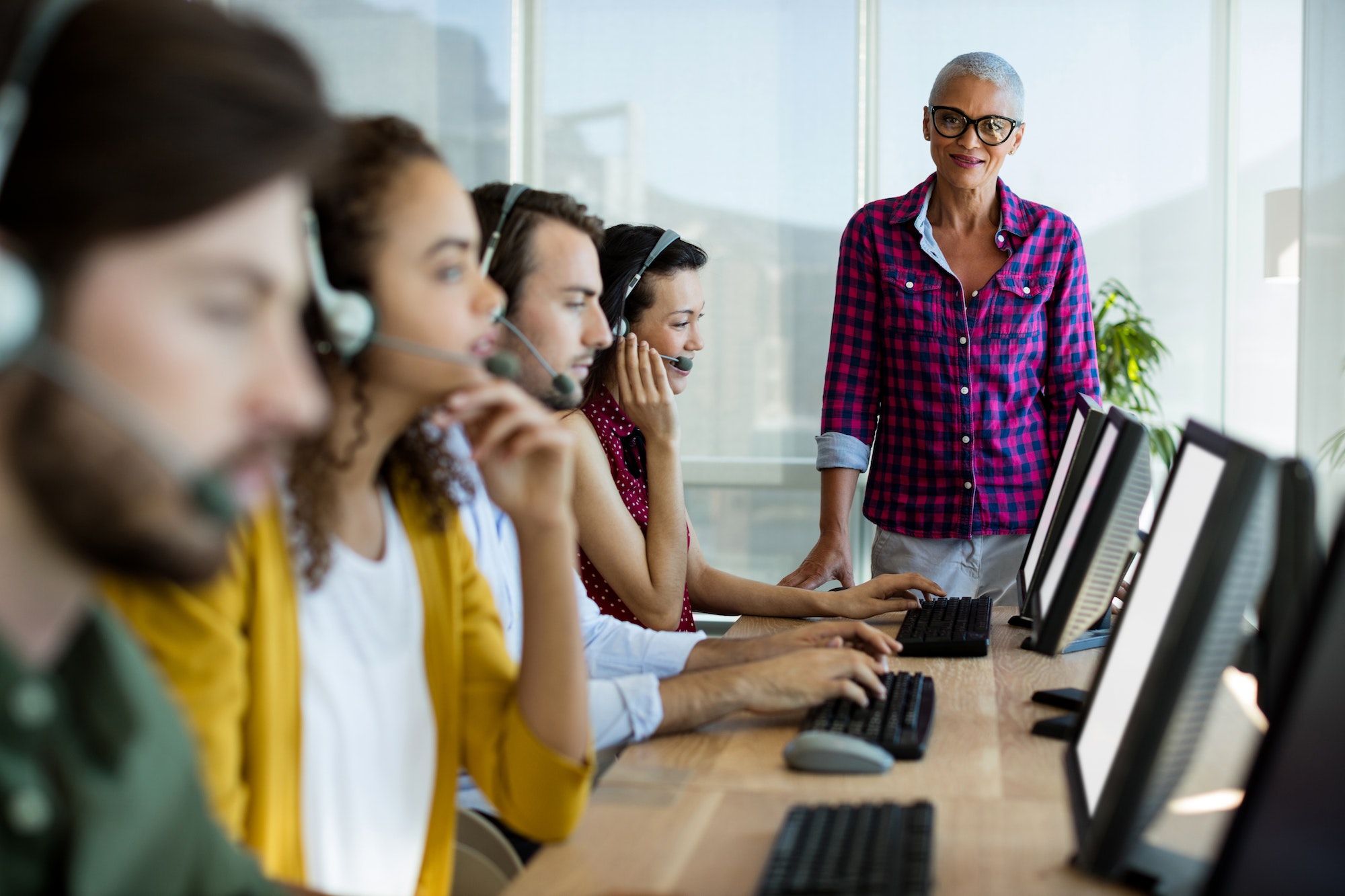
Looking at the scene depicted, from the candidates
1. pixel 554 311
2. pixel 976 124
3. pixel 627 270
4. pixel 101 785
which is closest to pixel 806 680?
pixel 554 311

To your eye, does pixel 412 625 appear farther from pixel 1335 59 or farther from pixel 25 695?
pixel 1335 59

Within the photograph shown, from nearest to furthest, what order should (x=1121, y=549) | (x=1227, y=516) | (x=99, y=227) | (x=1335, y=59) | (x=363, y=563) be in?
1. (x=99, y=227)
2. (x=1227, y=516)
3. (x=363, y=563)
4. (x=1121, y=549)
5. (x=1335, y=59)

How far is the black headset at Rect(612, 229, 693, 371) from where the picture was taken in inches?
88.5

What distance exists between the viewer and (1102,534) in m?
1.40

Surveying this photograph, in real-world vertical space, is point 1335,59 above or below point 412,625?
above

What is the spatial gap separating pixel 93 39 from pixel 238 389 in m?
0.20

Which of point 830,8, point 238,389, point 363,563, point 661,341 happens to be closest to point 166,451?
point 238,389

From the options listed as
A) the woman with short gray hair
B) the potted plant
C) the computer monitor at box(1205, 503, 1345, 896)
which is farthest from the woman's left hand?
the potted plant

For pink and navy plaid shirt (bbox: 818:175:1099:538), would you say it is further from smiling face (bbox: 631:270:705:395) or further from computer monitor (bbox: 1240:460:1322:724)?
computer monitor (bbox: 1240:460:1322:724)

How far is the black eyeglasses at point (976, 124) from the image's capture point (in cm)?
255

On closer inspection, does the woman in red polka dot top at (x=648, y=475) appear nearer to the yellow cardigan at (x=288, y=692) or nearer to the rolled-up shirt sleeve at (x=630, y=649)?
the rolled-up shirt sleeve at (x=630, y=649)

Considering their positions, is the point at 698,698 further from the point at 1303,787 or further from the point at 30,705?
the point at 30,705

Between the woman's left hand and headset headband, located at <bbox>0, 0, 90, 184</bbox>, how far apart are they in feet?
2.00

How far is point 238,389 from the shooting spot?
24.8 inches
